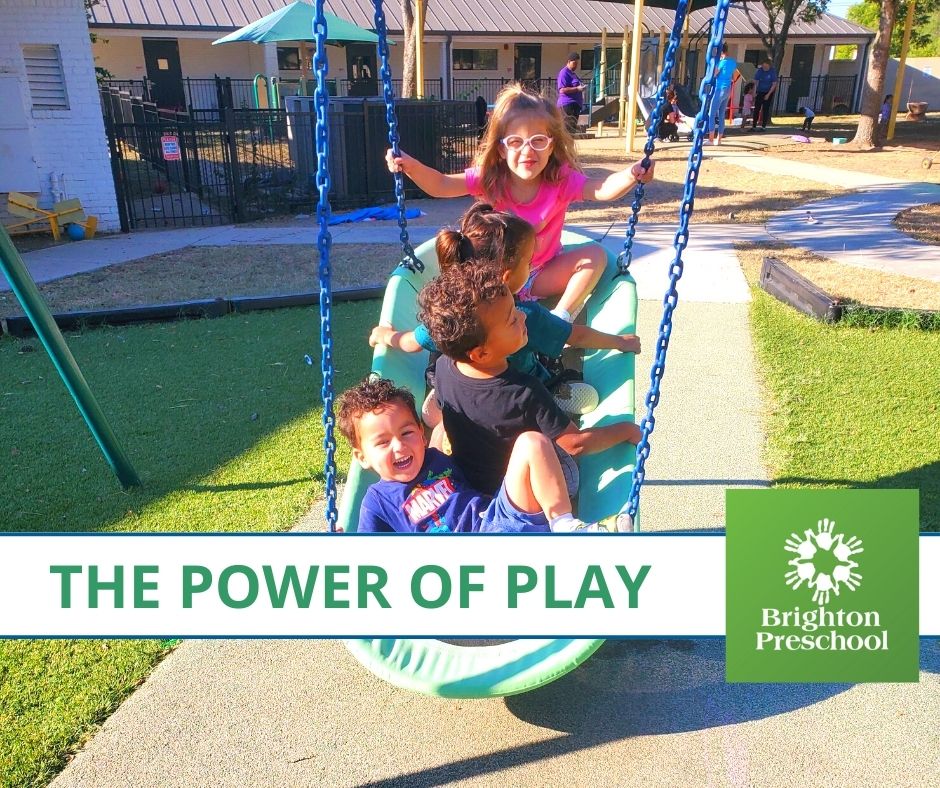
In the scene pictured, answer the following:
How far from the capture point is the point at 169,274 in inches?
291

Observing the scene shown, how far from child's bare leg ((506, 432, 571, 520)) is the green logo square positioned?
1.90 ft

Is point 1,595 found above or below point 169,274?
above

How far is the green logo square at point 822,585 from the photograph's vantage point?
1683 millimetres

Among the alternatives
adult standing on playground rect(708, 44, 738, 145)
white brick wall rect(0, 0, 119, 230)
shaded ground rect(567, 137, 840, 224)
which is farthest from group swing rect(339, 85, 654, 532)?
adult standing on playground rect(708, 44, 738, 145)

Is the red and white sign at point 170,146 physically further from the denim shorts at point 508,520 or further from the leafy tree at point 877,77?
the leafy tree at point 877,77

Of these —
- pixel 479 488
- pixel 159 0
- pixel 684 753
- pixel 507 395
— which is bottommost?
pixel 684 753

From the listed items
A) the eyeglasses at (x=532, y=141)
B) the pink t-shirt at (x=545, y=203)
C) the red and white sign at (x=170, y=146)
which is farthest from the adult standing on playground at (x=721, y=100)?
the eyeglasses at (x=532, y=141)

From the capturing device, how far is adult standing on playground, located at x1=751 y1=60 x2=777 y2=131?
21.4 meters

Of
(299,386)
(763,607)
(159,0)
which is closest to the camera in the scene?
(763,607)

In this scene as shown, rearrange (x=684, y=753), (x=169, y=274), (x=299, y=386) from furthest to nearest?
(x=169, y=274)
(x=299, y=386)
(x=684, y=753)

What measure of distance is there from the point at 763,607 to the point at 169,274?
680 cm

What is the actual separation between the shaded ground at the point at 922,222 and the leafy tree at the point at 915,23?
18190 mm

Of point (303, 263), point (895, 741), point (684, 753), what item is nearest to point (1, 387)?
point (303, 263)

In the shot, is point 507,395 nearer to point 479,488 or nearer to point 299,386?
point 479,488
